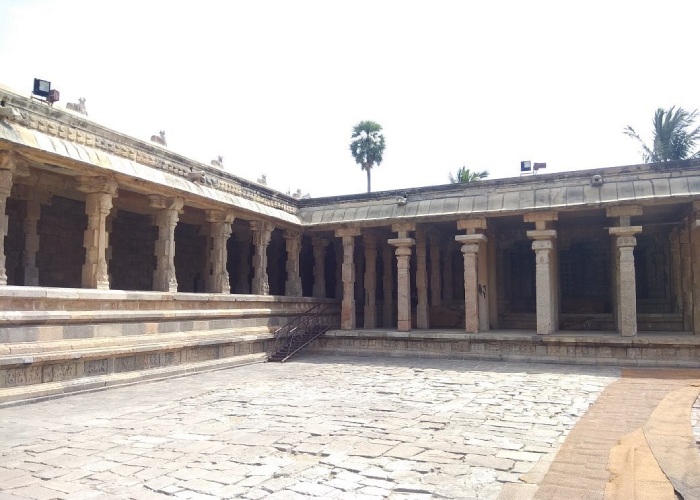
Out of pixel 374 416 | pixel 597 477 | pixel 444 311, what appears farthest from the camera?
pixel 444 311

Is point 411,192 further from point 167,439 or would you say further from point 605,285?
point 167,439

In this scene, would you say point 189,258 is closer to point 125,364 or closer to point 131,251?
point 131,251

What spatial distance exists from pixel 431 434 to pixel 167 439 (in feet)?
11.0

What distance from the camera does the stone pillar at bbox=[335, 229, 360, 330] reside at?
1853cm

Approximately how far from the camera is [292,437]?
689 cm

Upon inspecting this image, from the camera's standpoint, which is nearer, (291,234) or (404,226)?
(404,226)

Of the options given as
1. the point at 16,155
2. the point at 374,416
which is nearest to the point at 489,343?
the point at 374,416

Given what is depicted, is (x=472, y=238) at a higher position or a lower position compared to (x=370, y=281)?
higher

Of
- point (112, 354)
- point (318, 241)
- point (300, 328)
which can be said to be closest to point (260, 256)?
point (300, 328)

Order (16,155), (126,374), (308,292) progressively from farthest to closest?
1. (308,292)
2. (126,374)
3. (16,155)

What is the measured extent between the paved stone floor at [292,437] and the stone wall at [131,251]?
21.4ft

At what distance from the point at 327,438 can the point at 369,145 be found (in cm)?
3625

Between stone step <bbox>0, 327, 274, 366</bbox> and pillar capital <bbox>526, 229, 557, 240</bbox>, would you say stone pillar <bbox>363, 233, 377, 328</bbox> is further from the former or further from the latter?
pillar capital <bbox>526, 229, 557, 240</bbox>

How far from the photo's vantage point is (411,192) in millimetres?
18391
